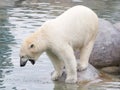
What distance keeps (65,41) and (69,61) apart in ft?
1.29

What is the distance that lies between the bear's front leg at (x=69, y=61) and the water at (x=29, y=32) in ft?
0.58

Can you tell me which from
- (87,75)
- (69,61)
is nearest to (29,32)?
(87,75)

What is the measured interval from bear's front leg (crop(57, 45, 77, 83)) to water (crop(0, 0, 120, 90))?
18 centimetres

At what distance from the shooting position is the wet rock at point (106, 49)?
12297mm

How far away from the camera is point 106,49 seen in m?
12.3

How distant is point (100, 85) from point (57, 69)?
910 millimetres

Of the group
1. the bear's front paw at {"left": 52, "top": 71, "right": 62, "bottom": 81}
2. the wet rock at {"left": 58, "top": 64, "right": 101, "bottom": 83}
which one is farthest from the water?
the wet rock at {"left": 58, "top": 64, "right": 101, "bottom": 83}

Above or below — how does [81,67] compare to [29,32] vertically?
above

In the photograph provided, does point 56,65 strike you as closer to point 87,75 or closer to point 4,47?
point 87,75

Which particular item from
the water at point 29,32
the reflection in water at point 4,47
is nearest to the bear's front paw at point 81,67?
the water at point 29,32

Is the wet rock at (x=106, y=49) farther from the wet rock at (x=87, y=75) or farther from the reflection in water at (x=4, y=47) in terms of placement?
the reflection in water at (x=4, y=47)

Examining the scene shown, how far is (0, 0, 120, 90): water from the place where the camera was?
10.6 metres

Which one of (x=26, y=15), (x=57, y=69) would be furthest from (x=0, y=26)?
(x=57, y=69)

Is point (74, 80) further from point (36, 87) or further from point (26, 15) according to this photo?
point (26, 15)
